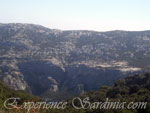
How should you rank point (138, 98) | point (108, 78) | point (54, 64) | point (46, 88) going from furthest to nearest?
point (54, 64), point (46, 88), point (108, 78), point (138, 98)

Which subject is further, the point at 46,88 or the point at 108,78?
the point at 46,88

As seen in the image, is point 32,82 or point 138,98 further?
point 32,82

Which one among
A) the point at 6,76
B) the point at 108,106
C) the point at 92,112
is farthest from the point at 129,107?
the point at 6,76

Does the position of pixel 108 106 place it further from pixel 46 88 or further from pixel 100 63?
pixel 100 63

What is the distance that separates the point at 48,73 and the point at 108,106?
143 metres

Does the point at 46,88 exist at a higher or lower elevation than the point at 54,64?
lower

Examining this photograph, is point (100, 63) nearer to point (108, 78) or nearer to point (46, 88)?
point (108, 78)

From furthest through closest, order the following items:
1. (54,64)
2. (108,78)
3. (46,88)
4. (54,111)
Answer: (54,64) < (46,88) < (108,78) < (54,111)

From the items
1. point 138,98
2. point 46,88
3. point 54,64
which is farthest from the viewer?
point 54,64

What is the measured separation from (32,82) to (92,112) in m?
140

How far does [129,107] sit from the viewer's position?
4425cm

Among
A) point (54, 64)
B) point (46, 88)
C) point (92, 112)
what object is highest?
point (92, 112)

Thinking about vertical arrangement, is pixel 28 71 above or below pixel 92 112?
below

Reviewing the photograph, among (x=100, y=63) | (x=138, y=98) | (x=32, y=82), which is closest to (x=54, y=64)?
(x=32, y=82)
